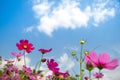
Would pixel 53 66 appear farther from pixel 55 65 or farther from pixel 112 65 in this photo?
pixel 112 65

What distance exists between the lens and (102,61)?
1332 millimetres

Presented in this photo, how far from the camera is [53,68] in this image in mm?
2383

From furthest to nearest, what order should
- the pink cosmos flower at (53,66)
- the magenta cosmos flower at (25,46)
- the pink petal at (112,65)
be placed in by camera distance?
the magenta cosmos flower at (25,46)
the pink cosmos flower at (53,66)
the pink petal at (112,65)

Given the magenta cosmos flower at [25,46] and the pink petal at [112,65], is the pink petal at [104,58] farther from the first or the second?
the magenta cosmos flower at [25,46]

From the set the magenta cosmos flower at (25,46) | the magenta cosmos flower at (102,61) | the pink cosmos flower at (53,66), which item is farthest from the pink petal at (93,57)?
the magenta cosmos flower at (25,46)

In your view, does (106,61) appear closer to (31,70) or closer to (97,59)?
(97,59)

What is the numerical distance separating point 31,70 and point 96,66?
5.93 ft

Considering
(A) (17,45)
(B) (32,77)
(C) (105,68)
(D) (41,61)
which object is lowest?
(C) (105,68)

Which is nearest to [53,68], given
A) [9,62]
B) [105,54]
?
[105,54]

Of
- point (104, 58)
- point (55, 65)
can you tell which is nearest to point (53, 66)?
point (55, 65)

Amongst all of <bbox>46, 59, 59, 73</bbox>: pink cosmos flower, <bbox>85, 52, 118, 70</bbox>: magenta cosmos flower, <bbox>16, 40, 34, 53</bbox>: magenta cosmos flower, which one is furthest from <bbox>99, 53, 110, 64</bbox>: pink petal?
<bbox>16, 40, 34, 53</bbox>: magenta cosmos flower

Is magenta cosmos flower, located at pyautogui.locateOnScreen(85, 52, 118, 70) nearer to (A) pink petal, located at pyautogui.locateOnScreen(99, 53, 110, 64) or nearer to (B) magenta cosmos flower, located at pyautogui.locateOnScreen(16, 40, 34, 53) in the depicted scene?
(A) pink petal, located at pyautogui.locateOnScreen(99, 53, 110, 64)

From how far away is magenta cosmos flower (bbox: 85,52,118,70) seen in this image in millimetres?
1284

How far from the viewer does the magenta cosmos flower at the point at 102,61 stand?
1284mm
